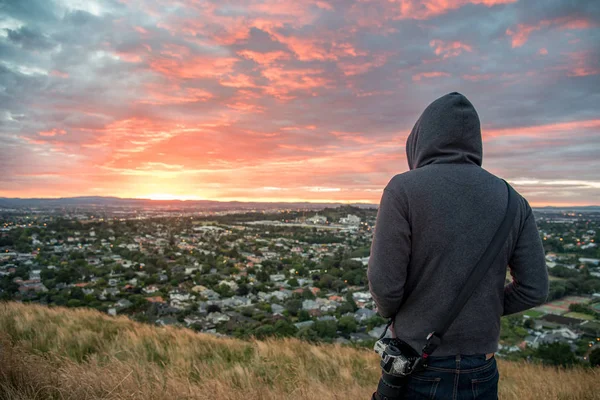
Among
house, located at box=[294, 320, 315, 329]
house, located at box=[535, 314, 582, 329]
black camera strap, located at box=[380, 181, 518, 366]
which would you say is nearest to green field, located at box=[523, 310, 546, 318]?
house, located at box=[535, 314, 582, 329]

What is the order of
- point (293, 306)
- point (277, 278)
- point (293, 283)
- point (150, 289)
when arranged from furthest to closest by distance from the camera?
point (277, 278) < point (293, 283) < point (150, 289) < point (293, 306)

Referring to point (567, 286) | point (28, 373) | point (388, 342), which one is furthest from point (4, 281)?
point (567, 286)

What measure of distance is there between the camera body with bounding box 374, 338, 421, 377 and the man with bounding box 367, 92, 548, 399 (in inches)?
1.2

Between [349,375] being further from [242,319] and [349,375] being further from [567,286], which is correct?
[567,286]

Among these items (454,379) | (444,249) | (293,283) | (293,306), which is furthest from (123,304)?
(444,249)

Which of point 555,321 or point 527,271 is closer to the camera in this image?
point 527,271

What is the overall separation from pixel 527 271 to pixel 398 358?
66 centimetres

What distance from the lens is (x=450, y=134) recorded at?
1.42 meters

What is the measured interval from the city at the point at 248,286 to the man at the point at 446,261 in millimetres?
6427

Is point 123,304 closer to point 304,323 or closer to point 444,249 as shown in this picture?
point 304,323

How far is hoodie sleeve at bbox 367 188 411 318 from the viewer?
4.21 ft

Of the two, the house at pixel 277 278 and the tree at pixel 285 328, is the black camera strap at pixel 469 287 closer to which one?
the tree at pixel 285 328

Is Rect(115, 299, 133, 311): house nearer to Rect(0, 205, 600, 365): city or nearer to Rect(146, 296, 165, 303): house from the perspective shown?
Rect(0, 205, 600, 365): city

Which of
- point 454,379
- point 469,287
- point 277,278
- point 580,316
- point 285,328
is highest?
point 469,287
